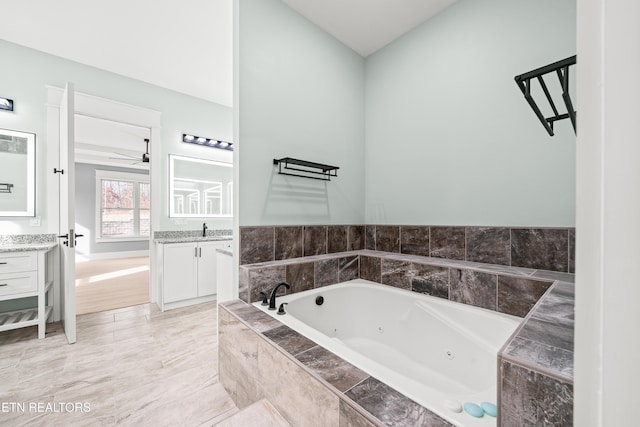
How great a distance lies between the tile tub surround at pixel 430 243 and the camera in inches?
60.4

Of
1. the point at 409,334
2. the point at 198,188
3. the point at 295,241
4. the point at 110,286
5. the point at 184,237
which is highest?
the point at 198,188

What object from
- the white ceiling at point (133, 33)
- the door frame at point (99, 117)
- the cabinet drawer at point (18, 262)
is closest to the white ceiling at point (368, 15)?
the white ceiling at point (133, 33)

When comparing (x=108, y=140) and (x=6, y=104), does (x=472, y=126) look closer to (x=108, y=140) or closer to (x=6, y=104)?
(x=6, y=104)

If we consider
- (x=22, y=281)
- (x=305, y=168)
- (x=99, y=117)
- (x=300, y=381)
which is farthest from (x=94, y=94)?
(x=300, y=381)

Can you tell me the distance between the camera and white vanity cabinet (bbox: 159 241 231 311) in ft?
9.50

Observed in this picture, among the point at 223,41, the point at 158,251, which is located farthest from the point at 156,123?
the point at 158,251

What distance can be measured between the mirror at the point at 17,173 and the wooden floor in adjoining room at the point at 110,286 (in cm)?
124

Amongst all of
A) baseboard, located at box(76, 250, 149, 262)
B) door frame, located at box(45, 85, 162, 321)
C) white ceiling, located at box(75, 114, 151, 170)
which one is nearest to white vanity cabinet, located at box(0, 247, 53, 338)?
door frame, located at box(45, 85, 162, 321)

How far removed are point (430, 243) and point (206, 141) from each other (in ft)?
10.6

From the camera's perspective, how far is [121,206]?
667cm

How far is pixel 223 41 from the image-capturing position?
2.50 m

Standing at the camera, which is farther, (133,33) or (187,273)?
(187,273)

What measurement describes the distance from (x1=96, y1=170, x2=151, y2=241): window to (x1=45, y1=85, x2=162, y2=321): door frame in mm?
4550
